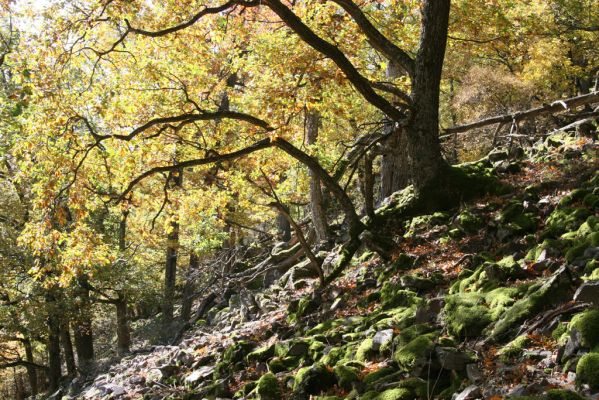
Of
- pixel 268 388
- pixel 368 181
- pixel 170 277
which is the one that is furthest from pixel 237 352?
pixel 170 277

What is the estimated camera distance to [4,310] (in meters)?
17.1

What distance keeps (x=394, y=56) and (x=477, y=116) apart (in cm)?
1525

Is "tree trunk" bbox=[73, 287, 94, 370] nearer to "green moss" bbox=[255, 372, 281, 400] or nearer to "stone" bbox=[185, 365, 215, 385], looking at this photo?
"stone" bbox=[185, 365, 215, 385]

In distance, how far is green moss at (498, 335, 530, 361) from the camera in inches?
171

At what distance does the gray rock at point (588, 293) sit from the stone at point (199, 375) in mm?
5854

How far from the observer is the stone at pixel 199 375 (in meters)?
8.41

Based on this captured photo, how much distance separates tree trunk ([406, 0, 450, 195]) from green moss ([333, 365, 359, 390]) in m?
4.85

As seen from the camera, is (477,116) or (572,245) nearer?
(572,245)

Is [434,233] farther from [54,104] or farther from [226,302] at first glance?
[226,302]

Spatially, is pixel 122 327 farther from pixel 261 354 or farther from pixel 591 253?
pixel 591 253

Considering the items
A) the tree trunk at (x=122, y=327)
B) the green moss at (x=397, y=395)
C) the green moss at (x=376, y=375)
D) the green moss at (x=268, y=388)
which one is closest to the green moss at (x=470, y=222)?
the green moss at (x=376, y=375)

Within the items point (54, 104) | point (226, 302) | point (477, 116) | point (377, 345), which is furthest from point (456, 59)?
point (377, 345)

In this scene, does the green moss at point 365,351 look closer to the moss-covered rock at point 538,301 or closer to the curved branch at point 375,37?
the moss-covered rock at point 538,301

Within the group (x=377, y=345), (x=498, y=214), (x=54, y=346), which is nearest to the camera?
(x=377, y=345)
